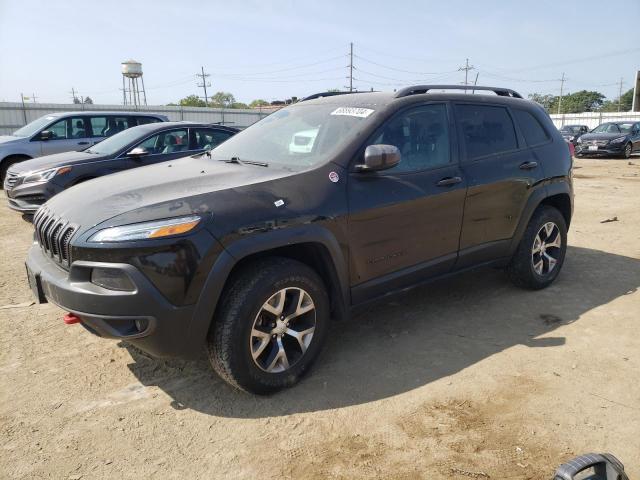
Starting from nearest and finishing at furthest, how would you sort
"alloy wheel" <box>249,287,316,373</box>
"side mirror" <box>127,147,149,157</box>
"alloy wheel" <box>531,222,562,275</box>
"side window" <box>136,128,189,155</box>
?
"alloy wheel" <box>249,287,316,373</box>
"alloy wheel" <box>531,222,562,275</box>
"side mirror" <box>127,147,149,157</box>
"side window" <box>136,128,189,155</box>

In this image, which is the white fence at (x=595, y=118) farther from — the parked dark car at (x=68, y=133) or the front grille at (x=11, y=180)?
the front grille at (x=11, y=180)

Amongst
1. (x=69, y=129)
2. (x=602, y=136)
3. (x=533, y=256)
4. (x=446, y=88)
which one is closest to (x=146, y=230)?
(x=446, y=88)

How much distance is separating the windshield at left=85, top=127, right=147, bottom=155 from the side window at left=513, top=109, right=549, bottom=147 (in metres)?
5.28

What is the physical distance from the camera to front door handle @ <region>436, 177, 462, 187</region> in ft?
12.1

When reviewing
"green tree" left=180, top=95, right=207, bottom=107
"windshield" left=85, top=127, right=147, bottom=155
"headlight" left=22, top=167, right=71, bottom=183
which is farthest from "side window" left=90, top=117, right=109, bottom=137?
"green tree" left=180, top=95, right=207, bottom=107

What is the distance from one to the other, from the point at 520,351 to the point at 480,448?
1200 millimetres

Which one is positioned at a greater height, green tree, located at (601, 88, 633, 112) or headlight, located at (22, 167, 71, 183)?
green tree, located at (601, 88, 633, 112)

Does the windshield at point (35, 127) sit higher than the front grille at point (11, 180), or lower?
higher

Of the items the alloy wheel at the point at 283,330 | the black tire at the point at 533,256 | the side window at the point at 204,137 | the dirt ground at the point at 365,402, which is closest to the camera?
the dirt ground at the point at 365,402

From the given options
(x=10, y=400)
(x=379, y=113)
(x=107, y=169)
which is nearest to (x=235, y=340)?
(x=10, y=400)

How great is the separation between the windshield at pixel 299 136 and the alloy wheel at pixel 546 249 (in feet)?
7.19

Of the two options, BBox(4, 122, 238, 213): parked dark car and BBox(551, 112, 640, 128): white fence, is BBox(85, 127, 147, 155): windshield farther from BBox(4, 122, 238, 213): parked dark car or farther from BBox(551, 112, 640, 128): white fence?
BBox(551, 112, 640, 128): white fence

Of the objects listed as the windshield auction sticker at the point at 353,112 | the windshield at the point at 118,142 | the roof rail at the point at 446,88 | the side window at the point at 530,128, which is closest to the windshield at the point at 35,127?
the windshield at the point at 118,142

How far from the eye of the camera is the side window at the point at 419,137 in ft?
11.5
